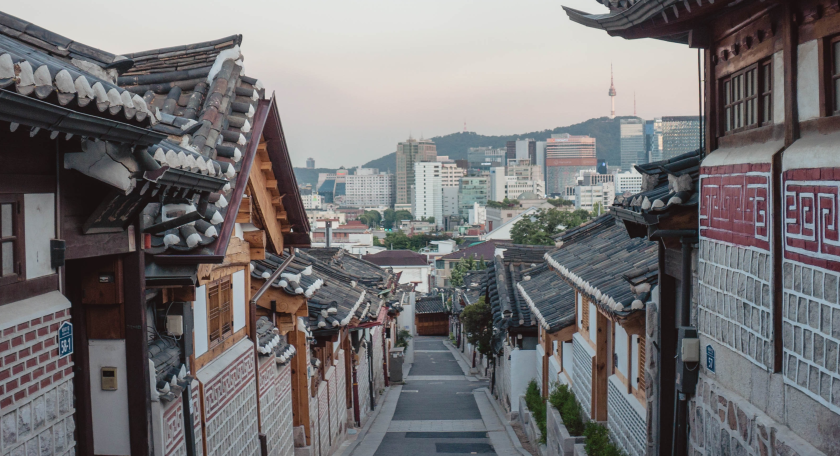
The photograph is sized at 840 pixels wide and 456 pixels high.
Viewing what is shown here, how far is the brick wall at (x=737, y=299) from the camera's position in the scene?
676cm

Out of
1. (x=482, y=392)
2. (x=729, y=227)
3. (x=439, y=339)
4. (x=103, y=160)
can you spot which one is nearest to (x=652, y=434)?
(x=729, y=227)

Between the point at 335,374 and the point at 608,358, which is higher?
the point at 608,358

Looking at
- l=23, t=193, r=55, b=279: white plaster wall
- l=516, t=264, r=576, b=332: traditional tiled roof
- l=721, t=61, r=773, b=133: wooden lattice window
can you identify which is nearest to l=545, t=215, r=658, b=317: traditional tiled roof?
l=516, t=264, r=576, b=332: traditional tiled roof

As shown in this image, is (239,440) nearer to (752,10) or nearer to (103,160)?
(103,160)

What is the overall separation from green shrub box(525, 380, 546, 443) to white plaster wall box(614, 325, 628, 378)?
617cm

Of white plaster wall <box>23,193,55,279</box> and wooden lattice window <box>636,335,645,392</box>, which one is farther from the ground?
white plaster wall <box>23,193,55,279</box>

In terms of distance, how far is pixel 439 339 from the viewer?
72125 millimetres

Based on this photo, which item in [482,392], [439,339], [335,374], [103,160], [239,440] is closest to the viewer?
[103,160]

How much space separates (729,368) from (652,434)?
114 inches

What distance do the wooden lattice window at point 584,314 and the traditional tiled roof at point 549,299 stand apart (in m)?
0.42

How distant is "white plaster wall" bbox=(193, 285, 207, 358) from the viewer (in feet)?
32.7

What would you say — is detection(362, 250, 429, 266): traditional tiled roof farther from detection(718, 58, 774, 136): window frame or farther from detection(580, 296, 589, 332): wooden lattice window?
detection(718, 58, 774, 136): window frame

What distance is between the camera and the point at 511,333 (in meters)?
25.5

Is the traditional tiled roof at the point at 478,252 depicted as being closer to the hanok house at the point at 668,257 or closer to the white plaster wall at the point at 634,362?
the white plaster wall at the point at 634,362
